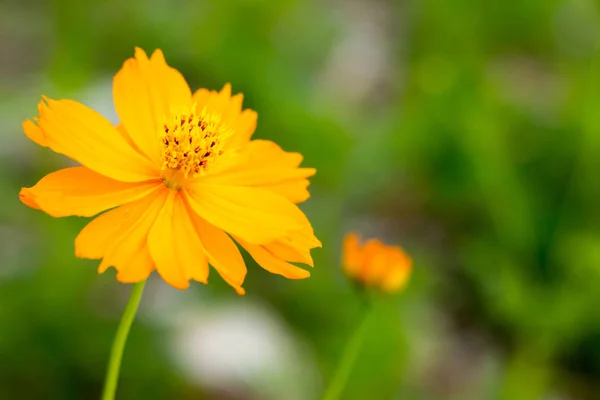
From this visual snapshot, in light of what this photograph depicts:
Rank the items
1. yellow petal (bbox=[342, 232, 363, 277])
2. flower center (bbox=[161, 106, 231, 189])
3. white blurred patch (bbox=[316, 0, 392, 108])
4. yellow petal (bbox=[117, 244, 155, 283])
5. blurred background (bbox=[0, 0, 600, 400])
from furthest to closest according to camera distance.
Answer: white blurred patch (bbox=[316, 0, 392, 108])
blurred background (bbox=[0, 0, 600, 400])
yellow petal (bbox=[342, 232, 363, 277])
flower center (bbox=[161, 106, 231, 189])
yellow petal (bbox=[117, 244, 155, 283])

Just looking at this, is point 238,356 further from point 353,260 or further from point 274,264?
point 274,264

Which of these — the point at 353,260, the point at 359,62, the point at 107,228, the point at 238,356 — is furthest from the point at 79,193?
the point at 359,62

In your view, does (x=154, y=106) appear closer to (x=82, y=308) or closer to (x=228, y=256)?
(x=228, y=256)

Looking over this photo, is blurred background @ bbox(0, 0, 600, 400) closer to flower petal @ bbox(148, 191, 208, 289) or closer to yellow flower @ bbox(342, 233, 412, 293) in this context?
yellow flower @ bbox(342, 233, 412, 293)

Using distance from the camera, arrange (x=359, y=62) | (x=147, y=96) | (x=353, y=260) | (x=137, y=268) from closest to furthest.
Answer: (x=137, y=268), (x=147, y=96), (x=353, y=260), (x=359, y=62)

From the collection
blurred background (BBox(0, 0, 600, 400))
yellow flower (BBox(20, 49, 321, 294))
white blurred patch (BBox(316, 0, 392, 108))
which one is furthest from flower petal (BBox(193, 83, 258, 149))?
white blurred patch (BBox(316, 0, 392, 108))

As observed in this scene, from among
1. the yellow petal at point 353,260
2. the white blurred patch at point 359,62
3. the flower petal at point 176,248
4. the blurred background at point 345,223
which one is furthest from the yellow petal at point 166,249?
the white blurred patch at point 359,62
